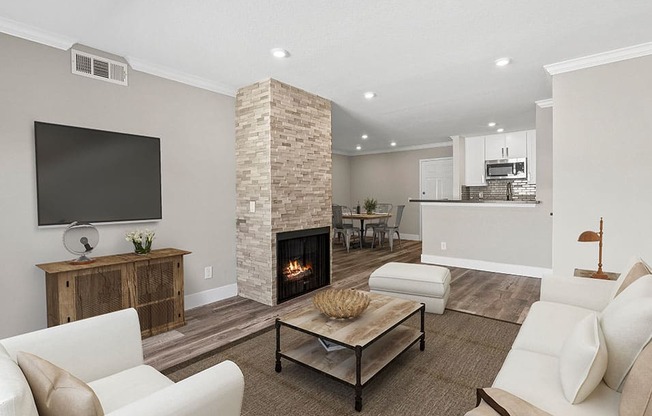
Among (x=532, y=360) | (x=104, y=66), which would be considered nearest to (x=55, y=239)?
(x=104, y=66)

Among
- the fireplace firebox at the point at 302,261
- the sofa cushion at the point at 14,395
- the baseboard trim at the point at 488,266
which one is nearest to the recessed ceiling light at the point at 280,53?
the fireplace firebox at the point at 302,261

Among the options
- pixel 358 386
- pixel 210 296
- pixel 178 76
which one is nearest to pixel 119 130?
pixel 178 76

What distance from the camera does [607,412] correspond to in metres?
1.16

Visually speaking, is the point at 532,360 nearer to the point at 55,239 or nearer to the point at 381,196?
the point at 55,239

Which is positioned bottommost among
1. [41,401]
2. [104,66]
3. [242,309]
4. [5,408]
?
[242,309]

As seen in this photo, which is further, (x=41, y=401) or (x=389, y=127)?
(x=389, y=127)

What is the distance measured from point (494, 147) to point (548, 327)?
5.80 metres

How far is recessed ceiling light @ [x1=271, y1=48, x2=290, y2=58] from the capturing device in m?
2.91

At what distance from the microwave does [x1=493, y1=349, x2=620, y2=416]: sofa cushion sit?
5877 millimetres

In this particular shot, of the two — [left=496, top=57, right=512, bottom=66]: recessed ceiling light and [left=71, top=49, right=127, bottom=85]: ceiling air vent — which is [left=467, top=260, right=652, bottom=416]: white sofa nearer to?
[left=496, top=57, right=512, bottom=66]: recessed ceiling light

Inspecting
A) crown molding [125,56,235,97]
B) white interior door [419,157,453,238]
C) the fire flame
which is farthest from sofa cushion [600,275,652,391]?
white interior door [419,157,453,238]

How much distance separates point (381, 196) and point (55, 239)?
762 centimetres

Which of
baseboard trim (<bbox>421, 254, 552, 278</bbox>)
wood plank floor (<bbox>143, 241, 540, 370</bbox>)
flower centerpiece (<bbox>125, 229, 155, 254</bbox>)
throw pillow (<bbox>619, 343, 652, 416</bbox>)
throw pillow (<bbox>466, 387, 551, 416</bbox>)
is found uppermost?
flower centerpiece (<bbox>125, 229, 155, 254</bbox>)

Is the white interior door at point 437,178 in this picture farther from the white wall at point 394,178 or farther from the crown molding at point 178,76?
the crown molding at point 178,76
